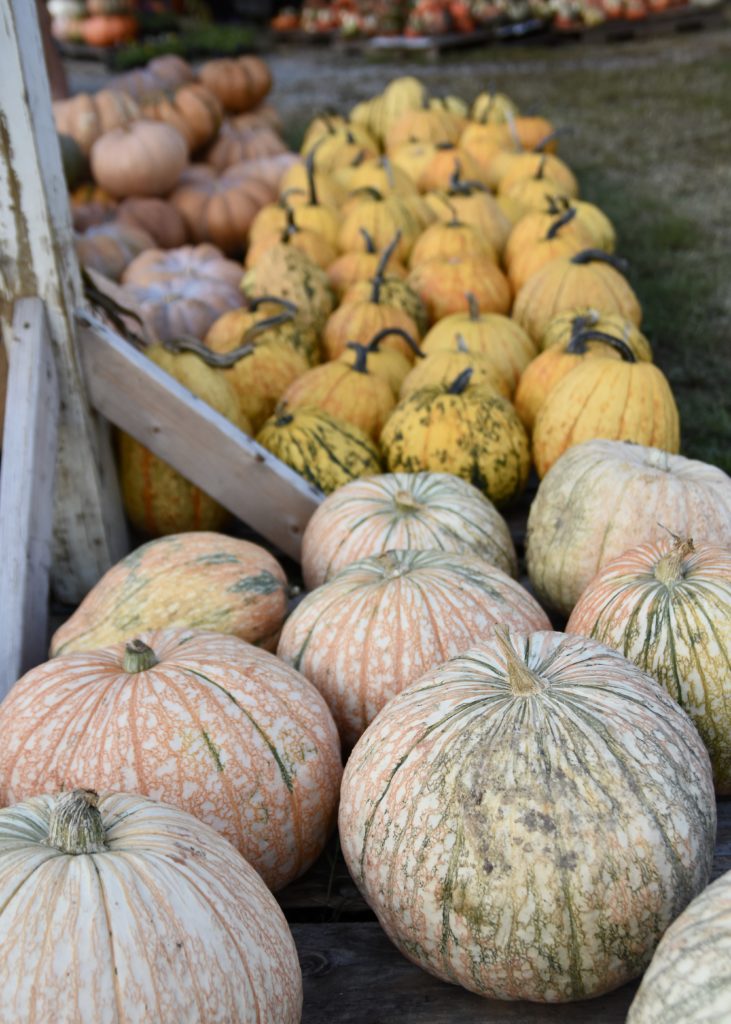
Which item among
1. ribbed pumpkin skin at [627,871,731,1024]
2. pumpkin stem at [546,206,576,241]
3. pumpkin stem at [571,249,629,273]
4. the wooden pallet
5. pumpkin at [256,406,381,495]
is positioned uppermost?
pumpkin stem at [546,206,576,241]

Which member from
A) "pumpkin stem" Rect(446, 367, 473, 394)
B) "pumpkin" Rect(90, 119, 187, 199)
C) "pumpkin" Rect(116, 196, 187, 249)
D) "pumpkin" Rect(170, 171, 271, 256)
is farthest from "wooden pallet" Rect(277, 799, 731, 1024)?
"pumpkin" Rect(90, 119, 187, 199)

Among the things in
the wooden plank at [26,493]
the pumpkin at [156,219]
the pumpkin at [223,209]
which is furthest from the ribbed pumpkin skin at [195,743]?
the pumpkin at [223,209]

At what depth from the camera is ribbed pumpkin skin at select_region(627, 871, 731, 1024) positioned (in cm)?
106

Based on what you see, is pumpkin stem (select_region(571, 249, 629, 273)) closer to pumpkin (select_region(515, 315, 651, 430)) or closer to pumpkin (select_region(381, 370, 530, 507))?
pumpkin (select_region(515, 315, 651, 430))

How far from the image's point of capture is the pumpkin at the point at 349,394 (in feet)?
10.5

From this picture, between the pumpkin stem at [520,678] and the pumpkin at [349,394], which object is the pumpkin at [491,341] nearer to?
the pumpkin at [349,394]

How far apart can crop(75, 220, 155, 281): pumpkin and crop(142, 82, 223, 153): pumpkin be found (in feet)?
5.95

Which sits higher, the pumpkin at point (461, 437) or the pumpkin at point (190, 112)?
the pumpkin at point (190, 112)

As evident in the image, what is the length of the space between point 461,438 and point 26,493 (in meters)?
1.21

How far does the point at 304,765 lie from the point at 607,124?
8575mm

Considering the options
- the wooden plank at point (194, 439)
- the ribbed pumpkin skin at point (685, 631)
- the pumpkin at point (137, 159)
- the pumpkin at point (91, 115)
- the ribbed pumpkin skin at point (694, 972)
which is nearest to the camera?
the ribbed pumpkin skin at point (694, 972)

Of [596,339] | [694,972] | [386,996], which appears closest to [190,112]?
[596,339]

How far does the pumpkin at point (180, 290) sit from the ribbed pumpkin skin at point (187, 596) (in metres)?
1.73

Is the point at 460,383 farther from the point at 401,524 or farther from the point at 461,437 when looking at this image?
the point at 401,524
